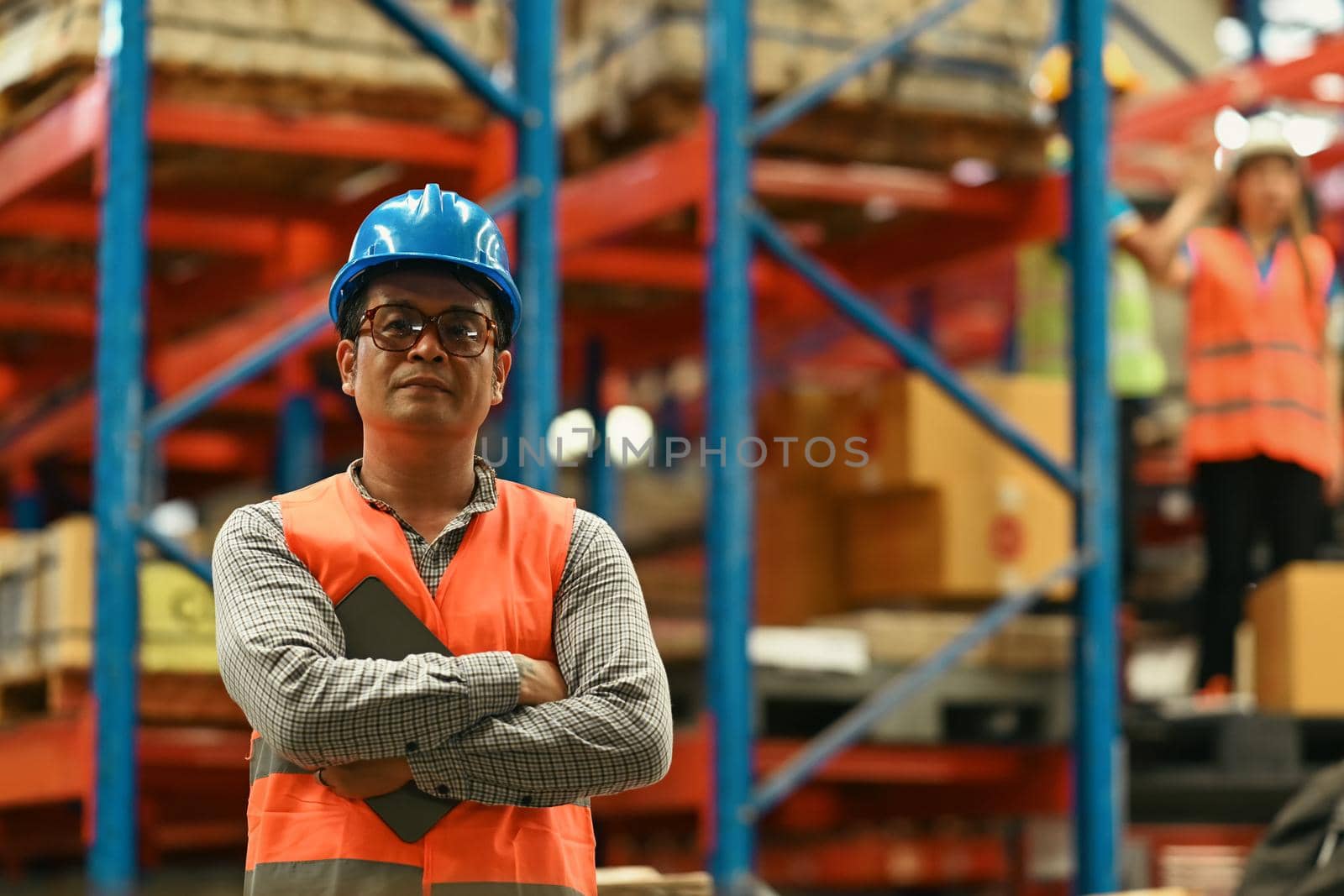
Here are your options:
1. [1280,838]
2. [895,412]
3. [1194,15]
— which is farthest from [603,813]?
[1194,15]

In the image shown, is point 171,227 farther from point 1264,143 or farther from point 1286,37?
point 1286,37

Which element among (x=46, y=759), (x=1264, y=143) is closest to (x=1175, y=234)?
(x=1264, y=143)

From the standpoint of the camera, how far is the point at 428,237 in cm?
254

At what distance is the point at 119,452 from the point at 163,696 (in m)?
1.23

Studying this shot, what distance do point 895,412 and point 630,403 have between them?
7.20 m

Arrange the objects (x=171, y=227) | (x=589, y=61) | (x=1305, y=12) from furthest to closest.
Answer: (x=1305, y=12), (x=171, y=227), (x=589, y=61)

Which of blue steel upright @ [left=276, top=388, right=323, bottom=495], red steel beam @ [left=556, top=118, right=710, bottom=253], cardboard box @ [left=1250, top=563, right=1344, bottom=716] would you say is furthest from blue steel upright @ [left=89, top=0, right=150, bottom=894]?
cardboard box @ [left=1250, top=563, right=1344, bottom=716]

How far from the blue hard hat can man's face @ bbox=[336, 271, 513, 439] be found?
3 cm

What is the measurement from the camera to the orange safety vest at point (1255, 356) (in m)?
7.97

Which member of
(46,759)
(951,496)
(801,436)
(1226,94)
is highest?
(1226,94)

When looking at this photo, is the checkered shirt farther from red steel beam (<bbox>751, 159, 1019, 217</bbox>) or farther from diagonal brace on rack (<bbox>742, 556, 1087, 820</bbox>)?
red steel beam (<bbox>751, 159, 1019, 217</bbox>)

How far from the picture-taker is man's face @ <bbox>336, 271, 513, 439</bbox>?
2.54 metres

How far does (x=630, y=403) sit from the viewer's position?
14883mm

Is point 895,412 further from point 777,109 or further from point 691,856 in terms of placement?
point 691,856
